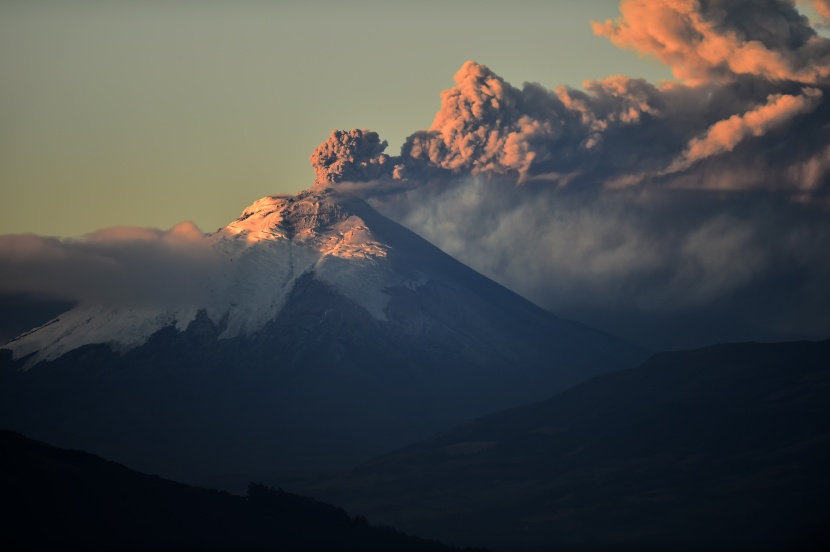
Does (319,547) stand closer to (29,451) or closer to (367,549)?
(367,549)

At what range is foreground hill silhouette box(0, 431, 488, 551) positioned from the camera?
148 m

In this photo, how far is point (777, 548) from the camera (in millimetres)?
198125

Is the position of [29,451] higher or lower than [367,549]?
higher

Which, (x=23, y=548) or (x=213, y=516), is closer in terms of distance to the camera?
(x=23, y=548)

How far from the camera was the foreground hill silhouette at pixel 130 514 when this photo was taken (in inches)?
5842

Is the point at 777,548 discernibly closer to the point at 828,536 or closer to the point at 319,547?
the point at 828,536

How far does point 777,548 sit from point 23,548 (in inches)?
3875

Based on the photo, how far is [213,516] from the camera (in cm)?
16488

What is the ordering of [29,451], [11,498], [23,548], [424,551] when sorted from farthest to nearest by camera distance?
[424,551]
[29,451]
[11,498]
[23,548]

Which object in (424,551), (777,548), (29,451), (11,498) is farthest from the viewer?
(777,548)

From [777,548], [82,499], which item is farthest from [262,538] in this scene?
[777,548]

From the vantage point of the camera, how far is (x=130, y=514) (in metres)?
157

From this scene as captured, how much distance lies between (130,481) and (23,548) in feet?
85.6

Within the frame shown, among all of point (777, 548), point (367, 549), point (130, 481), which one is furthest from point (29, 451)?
point (777, 548)
